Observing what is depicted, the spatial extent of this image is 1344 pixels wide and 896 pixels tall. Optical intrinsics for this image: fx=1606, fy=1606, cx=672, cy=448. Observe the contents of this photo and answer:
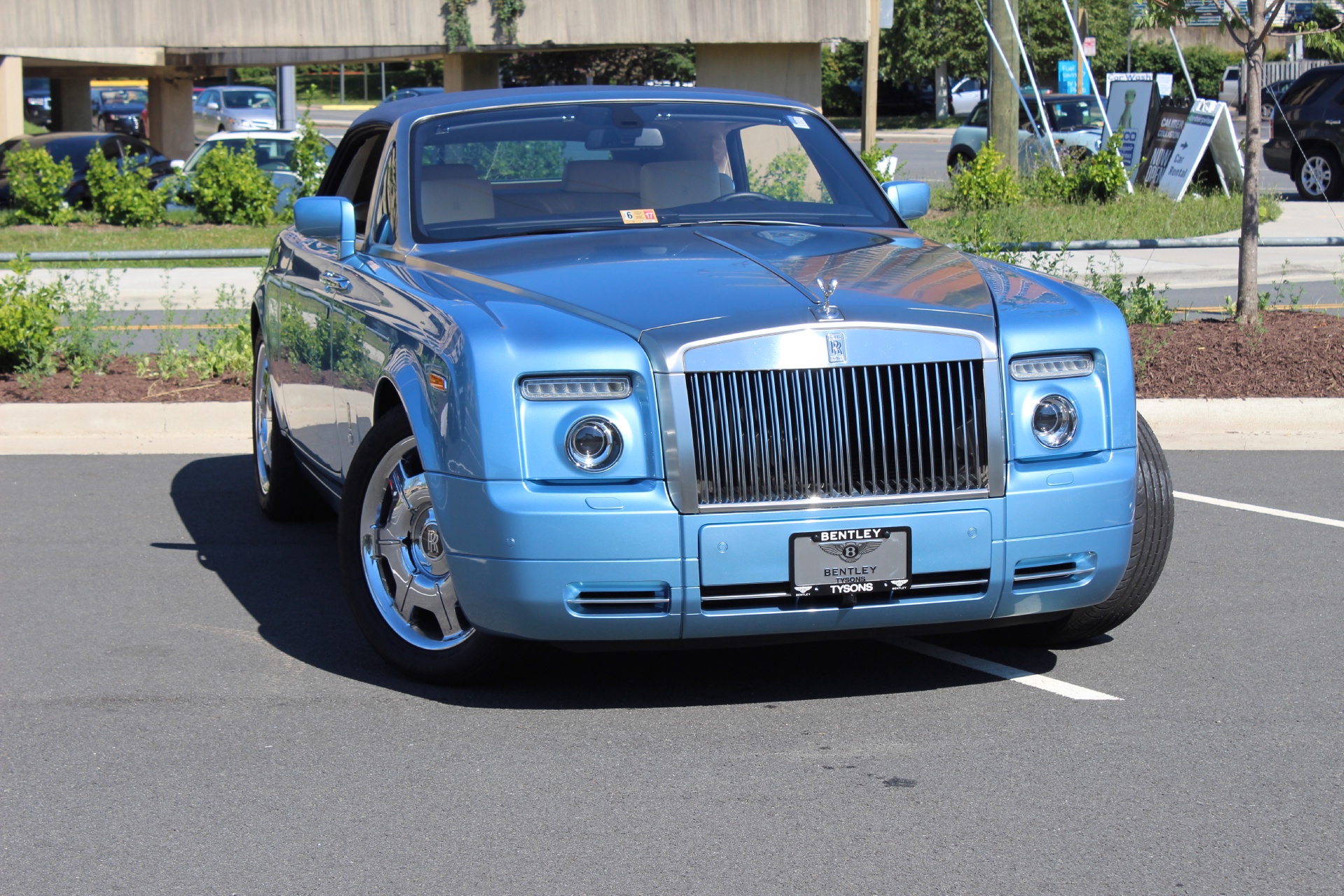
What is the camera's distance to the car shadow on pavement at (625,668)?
15.5 feet

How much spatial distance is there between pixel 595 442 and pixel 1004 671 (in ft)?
5.33

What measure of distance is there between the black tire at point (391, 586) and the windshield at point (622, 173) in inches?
37.6

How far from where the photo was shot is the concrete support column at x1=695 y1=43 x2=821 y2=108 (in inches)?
842

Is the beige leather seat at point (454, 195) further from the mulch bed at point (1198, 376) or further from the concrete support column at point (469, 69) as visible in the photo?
the concrete support column at point (469, 69)

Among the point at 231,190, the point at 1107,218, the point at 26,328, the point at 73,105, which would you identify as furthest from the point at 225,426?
the point at 73,105

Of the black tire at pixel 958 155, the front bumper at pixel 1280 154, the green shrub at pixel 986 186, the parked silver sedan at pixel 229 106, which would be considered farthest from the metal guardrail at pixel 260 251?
the parked silver sedan at pixel 229 106

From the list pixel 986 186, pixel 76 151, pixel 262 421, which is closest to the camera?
pixel 262 421

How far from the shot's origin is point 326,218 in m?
5.61

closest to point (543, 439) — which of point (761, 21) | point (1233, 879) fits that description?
point (1233, 879)

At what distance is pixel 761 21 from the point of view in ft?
68.6

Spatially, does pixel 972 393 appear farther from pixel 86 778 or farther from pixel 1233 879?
pixel 86 778

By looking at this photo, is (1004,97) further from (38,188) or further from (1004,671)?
(1004,671)

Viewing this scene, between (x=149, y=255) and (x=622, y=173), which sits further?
(x=149, y=255)

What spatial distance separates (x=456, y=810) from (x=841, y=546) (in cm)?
119
